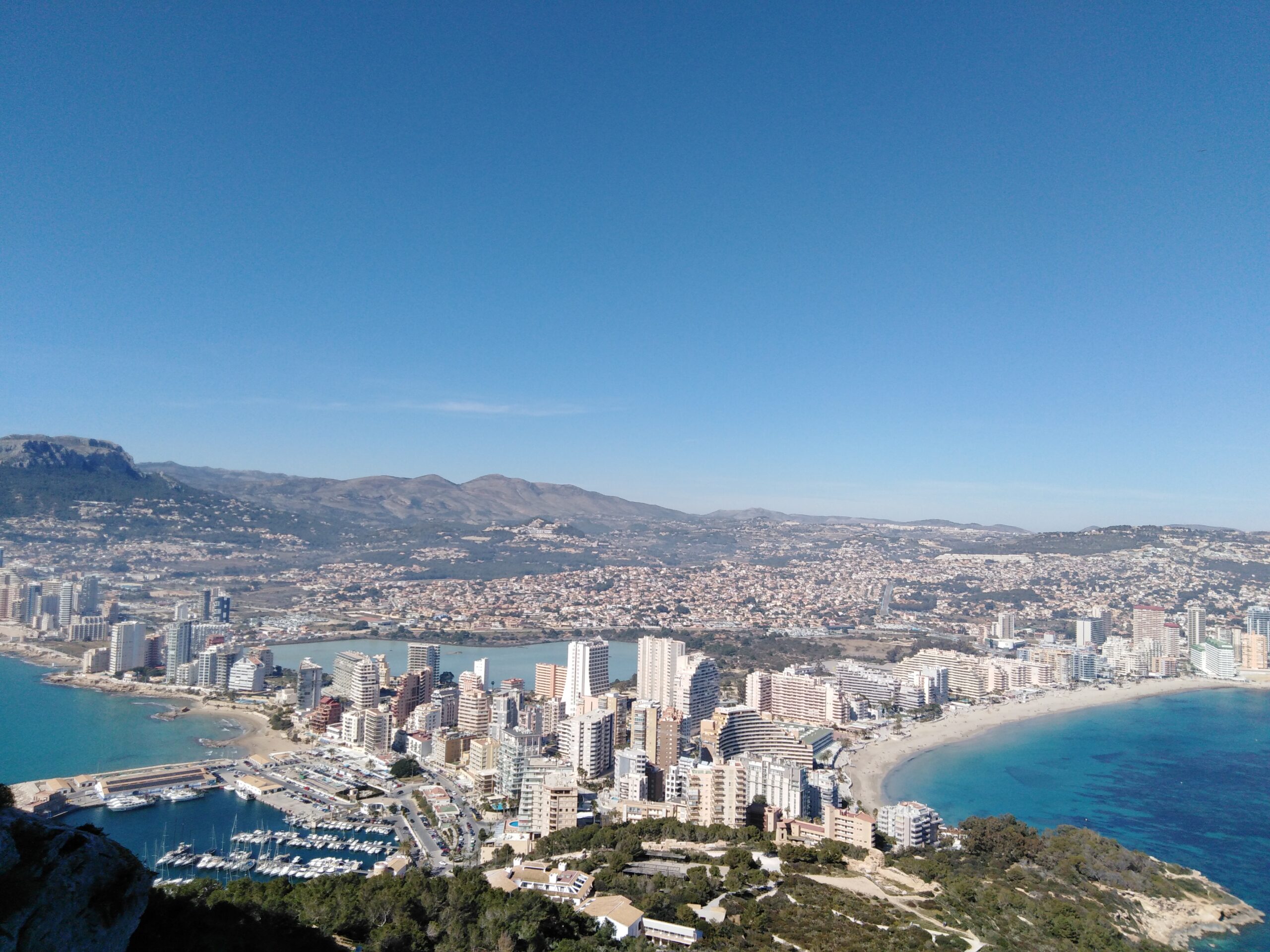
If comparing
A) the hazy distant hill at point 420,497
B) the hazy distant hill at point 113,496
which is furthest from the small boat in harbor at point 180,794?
the hazy distant hill at point 420,497

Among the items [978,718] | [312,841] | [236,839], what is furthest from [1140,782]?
[236,839]

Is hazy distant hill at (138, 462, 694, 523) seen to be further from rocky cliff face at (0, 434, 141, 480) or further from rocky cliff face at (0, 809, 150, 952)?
rocky cliff face at (0, 809, 150, 952)

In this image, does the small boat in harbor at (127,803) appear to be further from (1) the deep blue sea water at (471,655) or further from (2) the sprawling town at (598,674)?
(1) the deep blue sea water at (471,655)

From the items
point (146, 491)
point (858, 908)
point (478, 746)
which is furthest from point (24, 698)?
point (146, 491)

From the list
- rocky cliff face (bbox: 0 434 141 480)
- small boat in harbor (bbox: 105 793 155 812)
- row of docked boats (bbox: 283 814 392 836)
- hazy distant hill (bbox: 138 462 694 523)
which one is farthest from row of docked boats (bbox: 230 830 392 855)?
hazy distant hill (bbox: 138 462 694 523)

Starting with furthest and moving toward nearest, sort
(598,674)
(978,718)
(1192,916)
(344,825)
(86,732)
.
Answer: (978,718)
(598,674)
(86,732)
(344,825)
(1192,916)

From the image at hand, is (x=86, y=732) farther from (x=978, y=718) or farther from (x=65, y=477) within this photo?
(x=65, y=477)
